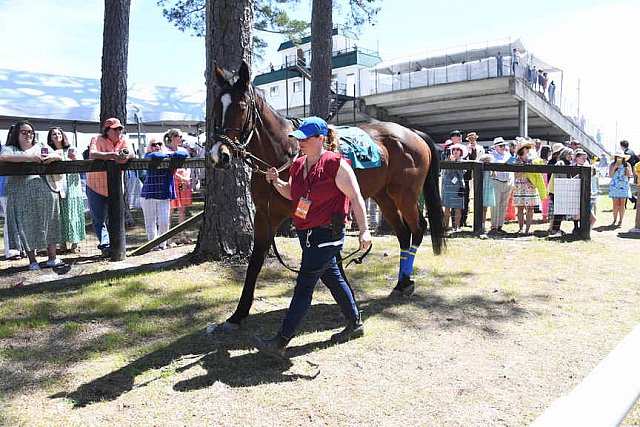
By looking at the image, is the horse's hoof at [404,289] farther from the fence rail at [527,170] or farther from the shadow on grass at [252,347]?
the fence rail at [527,170]

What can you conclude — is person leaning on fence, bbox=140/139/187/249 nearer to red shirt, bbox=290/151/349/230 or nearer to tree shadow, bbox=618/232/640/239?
red shirt, bbox=290/151/349/230

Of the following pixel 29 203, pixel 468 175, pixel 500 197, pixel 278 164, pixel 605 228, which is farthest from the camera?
pixel 605 228

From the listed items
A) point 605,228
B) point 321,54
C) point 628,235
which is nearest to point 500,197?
point 628,235

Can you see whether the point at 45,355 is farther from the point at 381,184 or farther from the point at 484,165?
the point at 484,165

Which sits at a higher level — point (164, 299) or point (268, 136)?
point (268, 136)

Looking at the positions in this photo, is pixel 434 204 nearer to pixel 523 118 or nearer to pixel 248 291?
pixel 248 291

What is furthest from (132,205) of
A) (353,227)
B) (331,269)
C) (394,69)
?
(394,69)

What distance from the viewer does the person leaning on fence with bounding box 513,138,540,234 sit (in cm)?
1007

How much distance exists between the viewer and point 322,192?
3.76 m

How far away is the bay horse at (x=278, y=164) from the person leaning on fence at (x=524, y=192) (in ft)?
14.4

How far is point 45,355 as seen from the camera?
3.97 m

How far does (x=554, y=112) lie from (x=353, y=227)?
28.4m

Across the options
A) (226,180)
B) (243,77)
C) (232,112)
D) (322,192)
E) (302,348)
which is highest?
(243,77)

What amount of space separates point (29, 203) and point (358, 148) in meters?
4.02
